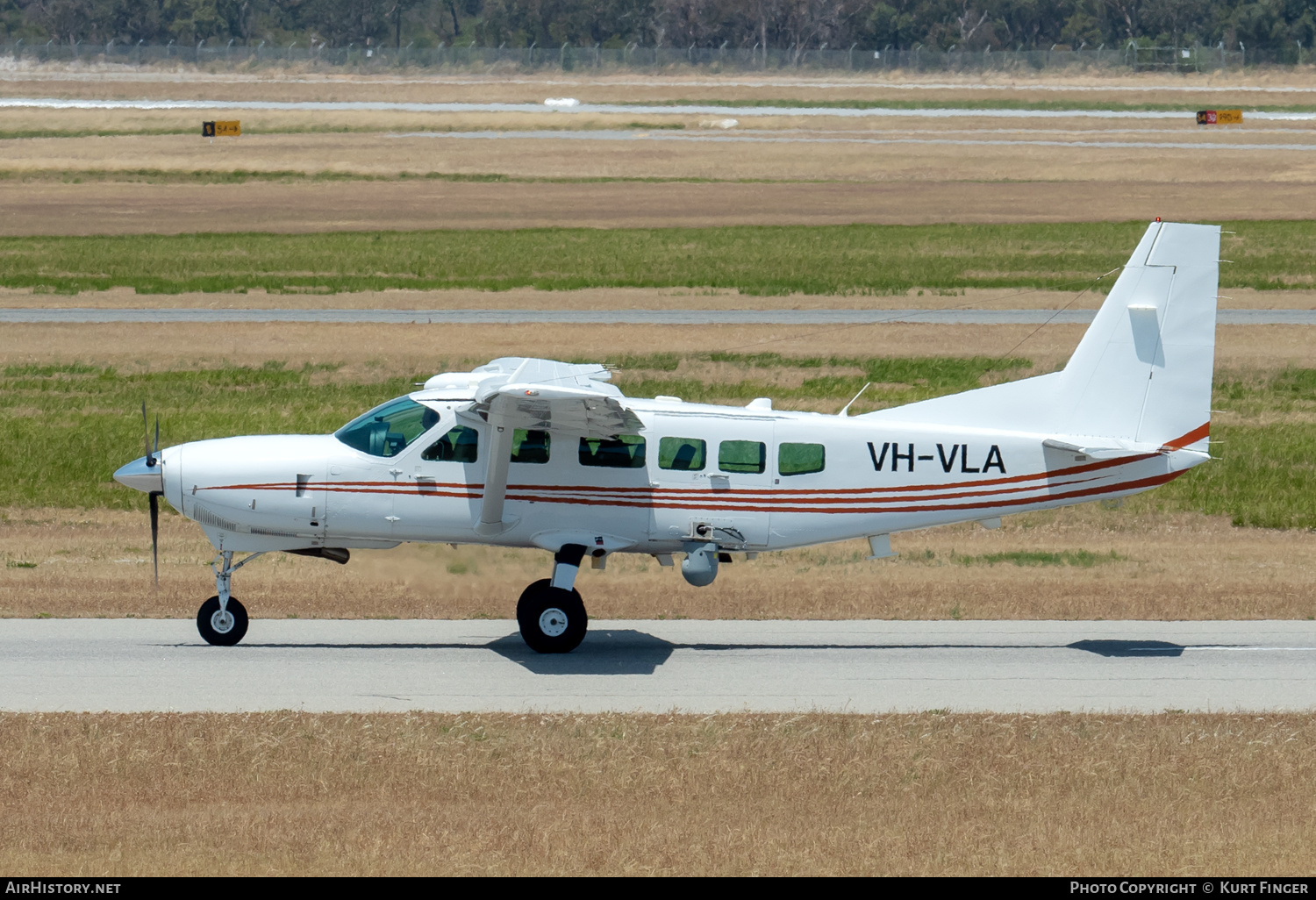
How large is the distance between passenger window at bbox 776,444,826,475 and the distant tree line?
4912 inches

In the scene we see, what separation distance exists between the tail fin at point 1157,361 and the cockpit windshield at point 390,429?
6.03 m

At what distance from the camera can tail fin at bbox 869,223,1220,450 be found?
1555 cm

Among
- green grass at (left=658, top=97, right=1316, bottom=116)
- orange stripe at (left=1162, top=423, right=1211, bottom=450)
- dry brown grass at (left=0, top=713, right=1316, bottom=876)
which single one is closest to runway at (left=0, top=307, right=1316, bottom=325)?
orange stripe at (left=1162, top=423, right=1211, bottom=450)

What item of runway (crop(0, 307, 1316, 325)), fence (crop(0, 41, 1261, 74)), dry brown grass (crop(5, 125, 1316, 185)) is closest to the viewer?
runway (crop(0, 307, 1316, 325))

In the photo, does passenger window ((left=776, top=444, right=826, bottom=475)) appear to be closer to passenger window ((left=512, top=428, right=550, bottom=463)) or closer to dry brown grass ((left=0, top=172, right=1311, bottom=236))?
passenger window ((left=512, top=428, right=550, bottom=463))

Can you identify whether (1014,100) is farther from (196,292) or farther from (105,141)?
(196,292)

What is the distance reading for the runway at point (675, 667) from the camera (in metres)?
13.6

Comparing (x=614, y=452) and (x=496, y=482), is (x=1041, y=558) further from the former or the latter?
(x=496, y=482)

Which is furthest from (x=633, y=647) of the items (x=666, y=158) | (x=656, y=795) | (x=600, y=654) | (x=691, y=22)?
(x=691, y=22)

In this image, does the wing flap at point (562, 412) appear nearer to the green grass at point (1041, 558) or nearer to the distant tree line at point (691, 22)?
the green grass at point (1041, 558)

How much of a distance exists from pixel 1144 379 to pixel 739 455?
396cm

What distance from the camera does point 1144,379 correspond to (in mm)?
15594
